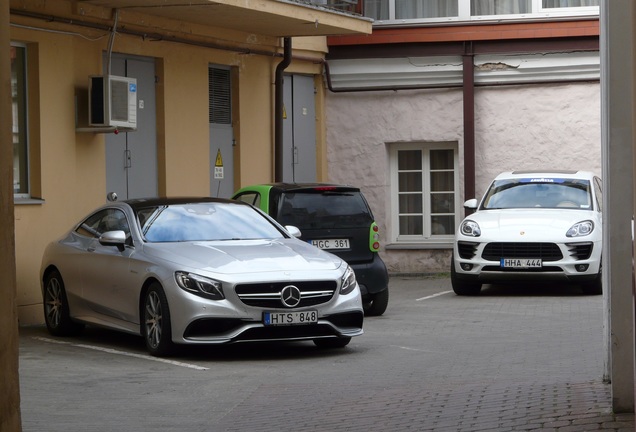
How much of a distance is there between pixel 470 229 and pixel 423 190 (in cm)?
556

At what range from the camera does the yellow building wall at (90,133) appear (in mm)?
16047

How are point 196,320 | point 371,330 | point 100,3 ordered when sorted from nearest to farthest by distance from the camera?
point 196,320, point 371,330, point 100,3

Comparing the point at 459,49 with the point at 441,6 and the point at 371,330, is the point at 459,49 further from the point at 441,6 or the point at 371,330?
the point at 371,330

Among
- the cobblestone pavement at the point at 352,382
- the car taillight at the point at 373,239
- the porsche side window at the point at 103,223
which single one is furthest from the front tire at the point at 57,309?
the car taillight at the point at 373,239

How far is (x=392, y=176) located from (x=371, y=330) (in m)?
10.1

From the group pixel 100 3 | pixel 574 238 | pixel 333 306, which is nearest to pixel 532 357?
pixel 333 306

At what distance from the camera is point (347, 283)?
12.4m

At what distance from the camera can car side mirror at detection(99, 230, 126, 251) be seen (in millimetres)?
12734

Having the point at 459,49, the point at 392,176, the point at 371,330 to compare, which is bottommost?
the point at 371,330

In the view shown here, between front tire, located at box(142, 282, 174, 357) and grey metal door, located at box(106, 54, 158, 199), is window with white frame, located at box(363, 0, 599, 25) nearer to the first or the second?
grey metal door, located at box(106, 54, 158, 199)

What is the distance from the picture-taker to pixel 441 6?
23984 mm

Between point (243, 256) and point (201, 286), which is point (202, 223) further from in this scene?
point (201, 286)

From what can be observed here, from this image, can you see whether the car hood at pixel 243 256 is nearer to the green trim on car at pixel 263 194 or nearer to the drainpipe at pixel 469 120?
the green trim on car at pixel 263 194

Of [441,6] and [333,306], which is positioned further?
[441,6]
